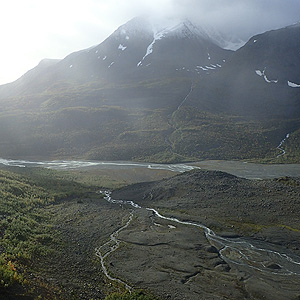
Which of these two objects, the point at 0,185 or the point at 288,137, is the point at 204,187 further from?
the point at 288,137

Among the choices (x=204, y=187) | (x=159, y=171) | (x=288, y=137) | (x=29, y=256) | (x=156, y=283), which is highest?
(x=29, y=256)

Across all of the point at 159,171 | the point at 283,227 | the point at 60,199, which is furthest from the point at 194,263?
the point at 159,171

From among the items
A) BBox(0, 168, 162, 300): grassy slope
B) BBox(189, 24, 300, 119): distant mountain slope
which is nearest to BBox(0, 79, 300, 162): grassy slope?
BBox(189, 24, 300, 119): distant mountain slope

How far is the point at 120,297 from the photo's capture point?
14.2 meters

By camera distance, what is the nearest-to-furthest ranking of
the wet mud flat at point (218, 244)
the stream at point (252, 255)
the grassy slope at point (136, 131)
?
1. the wet mud flat at point (218, 244)
2. the stream at point (252, 255)
3. the grassy slope at point (136, 131)

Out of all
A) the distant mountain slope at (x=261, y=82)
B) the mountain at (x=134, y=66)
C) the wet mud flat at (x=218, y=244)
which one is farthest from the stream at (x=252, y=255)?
the mountain at (x=134, y=66)

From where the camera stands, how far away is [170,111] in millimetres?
116062

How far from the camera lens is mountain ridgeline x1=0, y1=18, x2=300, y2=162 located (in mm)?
88688

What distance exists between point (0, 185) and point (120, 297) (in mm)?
24657

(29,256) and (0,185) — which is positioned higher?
(0,185)

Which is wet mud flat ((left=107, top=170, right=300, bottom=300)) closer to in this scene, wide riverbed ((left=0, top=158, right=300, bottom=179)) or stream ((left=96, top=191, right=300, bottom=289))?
stream ((left=96, top=191, right=300, bottom=289))

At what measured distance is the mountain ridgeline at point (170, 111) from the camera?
291 feet

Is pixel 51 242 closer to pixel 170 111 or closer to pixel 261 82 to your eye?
pixel 170 111

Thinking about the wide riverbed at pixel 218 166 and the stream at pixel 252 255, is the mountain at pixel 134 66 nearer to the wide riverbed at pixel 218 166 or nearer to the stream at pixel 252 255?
the wide riverbed at pixel 218 166
